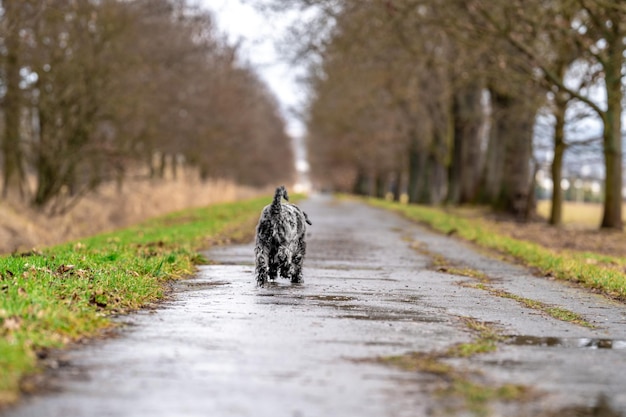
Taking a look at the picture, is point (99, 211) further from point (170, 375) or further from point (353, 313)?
point (170, 375)

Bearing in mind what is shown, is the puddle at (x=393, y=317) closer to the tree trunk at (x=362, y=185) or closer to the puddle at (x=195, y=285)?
the puddle at (x=195, y=285)

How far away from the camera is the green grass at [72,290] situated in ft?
20.5

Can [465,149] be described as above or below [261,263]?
above

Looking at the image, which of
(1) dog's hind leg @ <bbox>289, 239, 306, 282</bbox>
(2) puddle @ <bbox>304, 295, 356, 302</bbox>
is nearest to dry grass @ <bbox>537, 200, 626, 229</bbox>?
(1) dog's hind leg @ <bbox>289, 239, 306, 282</bbox>

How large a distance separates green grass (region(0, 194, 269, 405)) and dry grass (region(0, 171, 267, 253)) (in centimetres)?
705

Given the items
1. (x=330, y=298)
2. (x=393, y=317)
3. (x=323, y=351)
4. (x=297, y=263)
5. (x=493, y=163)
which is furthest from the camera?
(x=493, y=163)

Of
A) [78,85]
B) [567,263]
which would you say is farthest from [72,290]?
[78,85]

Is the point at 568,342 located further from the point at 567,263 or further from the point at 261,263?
the point at 567,263

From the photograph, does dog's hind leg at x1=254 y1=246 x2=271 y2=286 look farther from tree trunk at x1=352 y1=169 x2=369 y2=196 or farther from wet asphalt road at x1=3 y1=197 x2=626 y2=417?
tree trunk at x1=352 y1=169 x2=369 y2=196

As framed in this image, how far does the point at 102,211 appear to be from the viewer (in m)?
30.1

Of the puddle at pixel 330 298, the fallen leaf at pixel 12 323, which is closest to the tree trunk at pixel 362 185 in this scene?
the puddle at pixel 330 298

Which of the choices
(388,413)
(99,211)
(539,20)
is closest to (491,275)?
(388,413)

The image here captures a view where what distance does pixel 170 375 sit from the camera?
19.3 feet

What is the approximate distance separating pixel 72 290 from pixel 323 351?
10.3 ft
